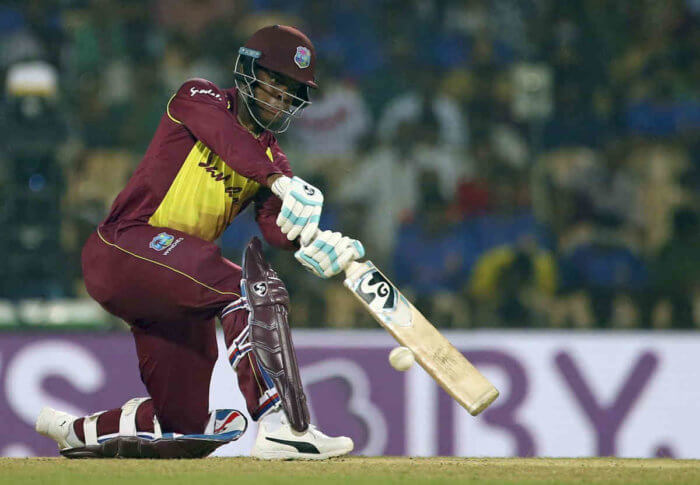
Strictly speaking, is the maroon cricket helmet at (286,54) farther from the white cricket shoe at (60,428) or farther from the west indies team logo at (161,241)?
the white cricket shoe at (60,428)

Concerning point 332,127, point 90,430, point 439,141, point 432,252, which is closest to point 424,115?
point 439,141

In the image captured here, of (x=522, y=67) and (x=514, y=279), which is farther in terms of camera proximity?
(x=522, y=67)

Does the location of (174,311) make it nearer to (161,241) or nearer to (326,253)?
(161,241)

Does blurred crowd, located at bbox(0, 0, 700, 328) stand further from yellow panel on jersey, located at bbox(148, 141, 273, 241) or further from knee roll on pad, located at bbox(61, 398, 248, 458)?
yellow panel on jersey, located at bbox(148, 141, 273, 241)

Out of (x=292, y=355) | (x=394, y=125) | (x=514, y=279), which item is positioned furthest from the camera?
(x=394, y=125)

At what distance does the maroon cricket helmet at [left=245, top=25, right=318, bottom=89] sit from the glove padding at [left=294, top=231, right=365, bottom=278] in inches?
24.3

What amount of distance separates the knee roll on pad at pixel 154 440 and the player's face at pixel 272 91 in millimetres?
1107

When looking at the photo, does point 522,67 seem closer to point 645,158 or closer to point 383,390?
point 645,158

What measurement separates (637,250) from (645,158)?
926mm

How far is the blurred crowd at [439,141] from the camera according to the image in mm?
6844

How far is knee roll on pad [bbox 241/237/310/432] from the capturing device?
3725 millimetres

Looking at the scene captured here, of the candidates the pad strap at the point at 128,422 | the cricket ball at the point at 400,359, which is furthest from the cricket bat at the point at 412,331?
the pad strap at the point at 128,422

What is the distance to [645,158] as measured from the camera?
8203 mm

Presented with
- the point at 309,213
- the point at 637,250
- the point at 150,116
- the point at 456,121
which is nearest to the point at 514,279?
the point at 637,250
